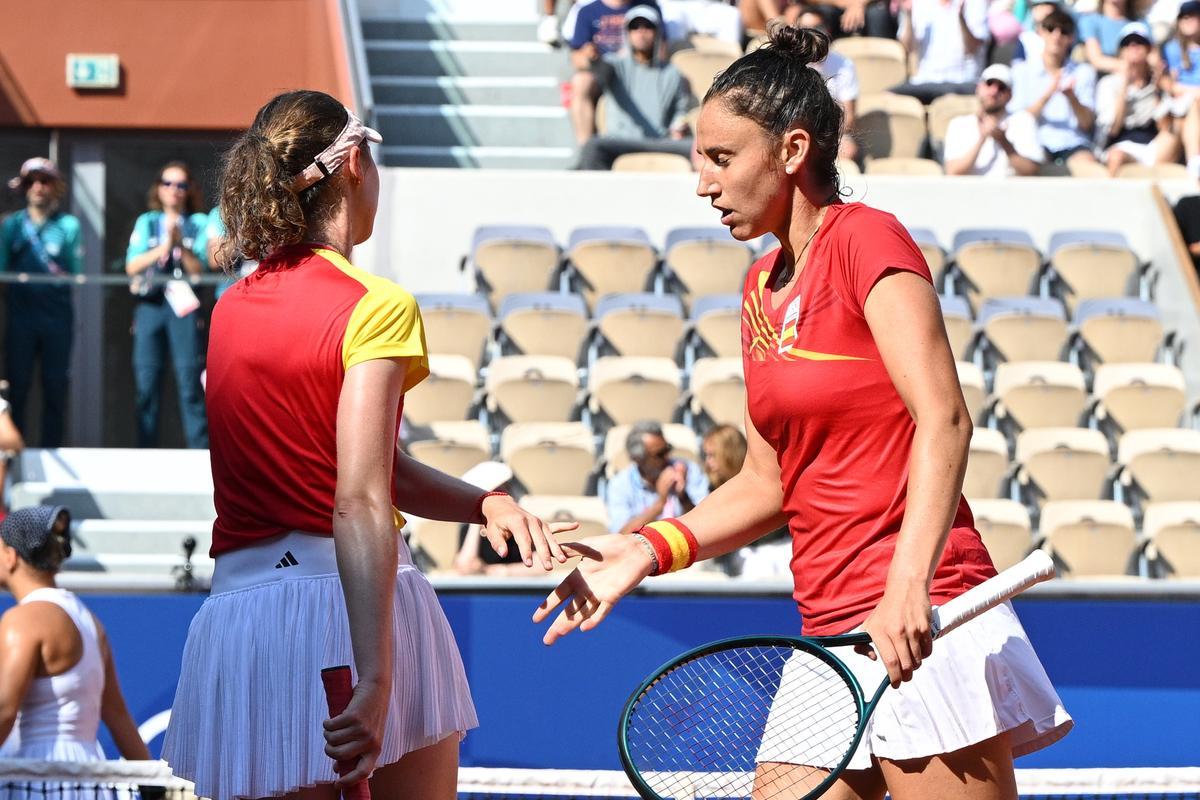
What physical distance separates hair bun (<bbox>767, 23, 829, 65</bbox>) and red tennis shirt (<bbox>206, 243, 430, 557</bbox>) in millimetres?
826

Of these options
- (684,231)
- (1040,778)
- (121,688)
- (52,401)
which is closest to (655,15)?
(684,231)

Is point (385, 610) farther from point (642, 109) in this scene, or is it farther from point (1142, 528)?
point (642, 109)

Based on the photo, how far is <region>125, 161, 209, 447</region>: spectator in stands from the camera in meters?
9.20

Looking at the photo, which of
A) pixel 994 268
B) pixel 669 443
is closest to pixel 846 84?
pixel 994 268

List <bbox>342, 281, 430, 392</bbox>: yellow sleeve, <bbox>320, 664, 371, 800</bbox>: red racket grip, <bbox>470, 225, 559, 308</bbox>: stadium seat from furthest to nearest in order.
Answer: <bbox>470, 225, 559, 308</bbox>: stadium seat → <bbox>342, 281, 430, 392</bbox>: yellow sleeve → <bbox>320, 664, 371, 800</bbox>: red racket grip

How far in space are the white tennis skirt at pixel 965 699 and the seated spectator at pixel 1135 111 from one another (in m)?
9.13

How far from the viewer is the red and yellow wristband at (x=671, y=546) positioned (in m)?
3.22

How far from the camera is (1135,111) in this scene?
1163 cm

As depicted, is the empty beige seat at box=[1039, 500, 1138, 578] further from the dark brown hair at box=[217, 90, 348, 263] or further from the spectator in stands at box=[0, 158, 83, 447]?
the dark brown hair at box=[217, 90, 348, 263]

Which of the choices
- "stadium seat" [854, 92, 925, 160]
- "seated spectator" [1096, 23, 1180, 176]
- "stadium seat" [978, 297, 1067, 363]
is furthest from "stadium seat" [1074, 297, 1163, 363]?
"stadium seat" [854, 92, 925, 160]

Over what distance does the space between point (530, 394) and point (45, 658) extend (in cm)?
372

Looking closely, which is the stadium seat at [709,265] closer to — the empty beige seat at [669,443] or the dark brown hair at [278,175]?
the empty beige seat at [669,443]

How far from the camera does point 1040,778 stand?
450 centimetres

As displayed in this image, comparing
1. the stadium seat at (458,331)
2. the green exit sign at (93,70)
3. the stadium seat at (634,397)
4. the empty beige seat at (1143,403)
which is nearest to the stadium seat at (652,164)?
the stadium seat at (458,331)
